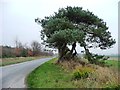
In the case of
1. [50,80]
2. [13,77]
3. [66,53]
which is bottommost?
[13,77]

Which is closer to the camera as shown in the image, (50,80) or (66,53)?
(50,80)

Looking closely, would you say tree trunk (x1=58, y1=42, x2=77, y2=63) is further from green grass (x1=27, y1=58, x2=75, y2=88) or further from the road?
green grass (x1=27, y1=58, x2=75, y2=88)

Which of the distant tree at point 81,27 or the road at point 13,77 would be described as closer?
the road at point 13,77

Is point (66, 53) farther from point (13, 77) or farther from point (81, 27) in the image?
point (13, 77)

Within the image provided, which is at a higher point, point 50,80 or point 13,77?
point 50,80

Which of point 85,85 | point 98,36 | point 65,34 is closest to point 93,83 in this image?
point 85,85

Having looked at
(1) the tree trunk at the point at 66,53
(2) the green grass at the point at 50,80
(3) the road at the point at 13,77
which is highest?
(1) the tree trunk at the point at 66,53

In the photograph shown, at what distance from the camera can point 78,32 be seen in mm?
26875

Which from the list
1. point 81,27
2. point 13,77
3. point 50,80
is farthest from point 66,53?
point 50,80

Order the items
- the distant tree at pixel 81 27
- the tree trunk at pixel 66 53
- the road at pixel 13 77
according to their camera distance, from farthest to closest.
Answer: the tree trunk at pixel 66 53 < the distant tree at pixel 81 27 < the road at pixel 13 77

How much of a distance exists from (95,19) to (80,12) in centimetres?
195

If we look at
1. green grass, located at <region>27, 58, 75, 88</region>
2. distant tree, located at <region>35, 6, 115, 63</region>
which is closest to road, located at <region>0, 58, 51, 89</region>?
green grass, located at <region>27, 58, 75, 88</region>

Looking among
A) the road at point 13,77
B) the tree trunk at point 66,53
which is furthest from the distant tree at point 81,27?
the road at point 13,77

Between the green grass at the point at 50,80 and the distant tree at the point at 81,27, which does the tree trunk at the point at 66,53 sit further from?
the green grass at the point at 50,80
